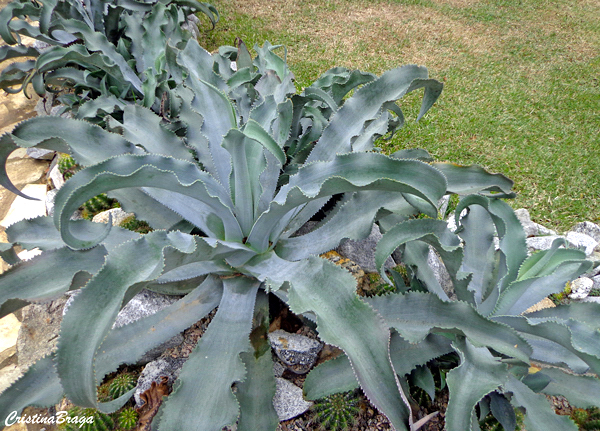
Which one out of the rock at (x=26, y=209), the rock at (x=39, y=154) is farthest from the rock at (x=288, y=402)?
the rock at (x=39, y=154)

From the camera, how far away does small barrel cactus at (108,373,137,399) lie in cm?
142

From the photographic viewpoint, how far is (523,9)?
5.70 metres

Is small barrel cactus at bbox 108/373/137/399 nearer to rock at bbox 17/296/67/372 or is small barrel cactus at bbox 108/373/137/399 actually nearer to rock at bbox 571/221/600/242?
rock at bbox 17/296/67/372

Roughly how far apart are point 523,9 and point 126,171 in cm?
657

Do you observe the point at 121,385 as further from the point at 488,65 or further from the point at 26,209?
the point at 488,65

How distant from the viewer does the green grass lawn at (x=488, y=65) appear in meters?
3.23

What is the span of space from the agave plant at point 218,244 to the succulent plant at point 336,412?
180 millimetres

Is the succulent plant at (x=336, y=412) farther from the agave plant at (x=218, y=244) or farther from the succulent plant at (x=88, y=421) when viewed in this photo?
the succulent plant at (x=88, y=421)

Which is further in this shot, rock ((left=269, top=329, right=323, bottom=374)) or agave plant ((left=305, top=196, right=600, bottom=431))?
rock ((left=269, top=329, right=323, bottom=374))

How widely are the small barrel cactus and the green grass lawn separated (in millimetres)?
2531

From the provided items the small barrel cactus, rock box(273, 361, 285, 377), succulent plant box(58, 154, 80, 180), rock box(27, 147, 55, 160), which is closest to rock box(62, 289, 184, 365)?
the small barrel cactus

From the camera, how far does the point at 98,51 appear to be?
2.65 metres

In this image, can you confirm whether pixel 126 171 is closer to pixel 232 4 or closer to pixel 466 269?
pixel 466 269

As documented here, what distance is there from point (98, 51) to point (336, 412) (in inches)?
106
